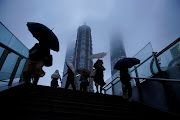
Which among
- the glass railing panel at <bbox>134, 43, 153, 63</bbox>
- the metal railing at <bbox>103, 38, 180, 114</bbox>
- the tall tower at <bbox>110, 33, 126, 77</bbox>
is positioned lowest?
the metal railing at <bbox>103, 38, 180, 114</bbox>

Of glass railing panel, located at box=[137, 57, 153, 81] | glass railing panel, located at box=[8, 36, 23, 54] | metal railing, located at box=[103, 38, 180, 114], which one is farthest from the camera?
glass railing panel, located at box=[8, 36, 23, 54]

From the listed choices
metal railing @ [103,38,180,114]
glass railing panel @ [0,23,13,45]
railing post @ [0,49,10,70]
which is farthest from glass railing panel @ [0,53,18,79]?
metal railing @ [103,38,180,114]

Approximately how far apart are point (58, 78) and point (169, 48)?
6117mm

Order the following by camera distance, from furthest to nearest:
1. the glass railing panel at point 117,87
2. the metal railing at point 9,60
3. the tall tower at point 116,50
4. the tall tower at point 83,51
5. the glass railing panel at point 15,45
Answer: the tall tower at point 116,50 < the tall tower at point 83,51 < the glass railing panel at point 117,87 < the glass railing panel at point 15,45 < the metal railing at point 9,60

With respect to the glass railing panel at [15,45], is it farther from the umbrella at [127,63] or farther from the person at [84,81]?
the umbrella at [127,63]

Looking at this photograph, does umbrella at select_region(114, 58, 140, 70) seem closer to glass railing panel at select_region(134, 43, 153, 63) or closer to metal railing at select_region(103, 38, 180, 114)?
metal railing at select_region(103, 38, 180, 114)

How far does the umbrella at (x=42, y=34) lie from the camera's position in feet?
9.16

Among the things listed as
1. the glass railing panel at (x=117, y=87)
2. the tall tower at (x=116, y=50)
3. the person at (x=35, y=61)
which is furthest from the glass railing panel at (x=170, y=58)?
the tall tower at (x=116, y=50)

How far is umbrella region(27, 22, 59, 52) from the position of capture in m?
2.79

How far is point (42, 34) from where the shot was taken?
2.93 metres

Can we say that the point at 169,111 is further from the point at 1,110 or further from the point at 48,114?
the point at 1,110

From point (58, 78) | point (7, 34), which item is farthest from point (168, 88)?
point (7, 34)

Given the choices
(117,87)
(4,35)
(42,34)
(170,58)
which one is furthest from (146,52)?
(4,35)

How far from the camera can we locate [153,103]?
3.68 metres
